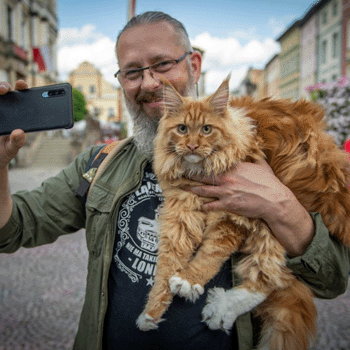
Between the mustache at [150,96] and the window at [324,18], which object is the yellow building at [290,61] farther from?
the mustache at [150,96]

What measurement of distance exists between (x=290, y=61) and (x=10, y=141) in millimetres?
40094

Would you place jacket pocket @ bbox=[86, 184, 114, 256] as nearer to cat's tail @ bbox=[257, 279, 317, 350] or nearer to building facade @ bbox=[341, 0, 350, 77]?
cat's tail @ bbox=[257, 279, 317, 350]

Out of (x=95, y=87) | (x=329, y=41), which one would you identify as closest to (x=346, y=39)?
(x=329, y=41)

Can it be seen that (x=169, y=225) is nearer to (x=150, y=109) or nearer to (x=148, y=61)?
(x=150, y=109)

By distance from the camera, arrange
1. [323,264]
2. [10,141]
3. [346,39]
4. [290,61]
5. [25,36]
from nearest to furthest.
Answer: [323,264], [10,141], [346,39], [25,36], [290,61]

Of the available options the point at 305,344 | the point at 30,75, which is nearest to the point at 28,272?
the point at 305,344

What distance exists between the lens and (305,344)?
156cm

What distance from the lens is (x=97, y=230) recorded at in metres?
1.78

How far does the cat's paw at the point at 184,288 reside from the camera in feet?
4.90

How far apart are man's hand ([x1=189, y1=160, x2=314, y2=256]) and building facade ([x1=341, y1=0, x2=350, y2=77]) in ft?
86.7

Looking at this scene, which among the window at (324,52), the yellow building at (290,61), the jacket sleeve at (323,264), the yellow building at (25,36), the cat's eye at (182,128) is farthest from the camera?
the yellow building at (290,61)

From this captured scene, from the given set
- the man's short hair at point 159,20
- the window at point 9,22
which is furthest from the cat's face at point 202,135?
the window at point 9,22

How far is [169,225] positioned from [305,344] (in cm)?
83

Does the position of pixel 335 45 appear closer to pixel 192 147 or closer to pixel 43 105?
pixel 192 147
